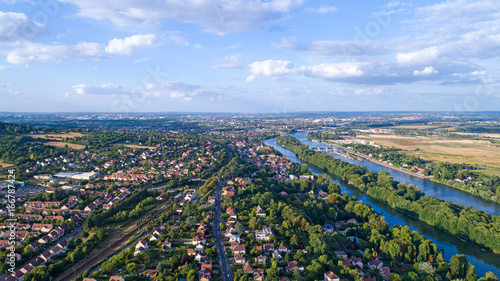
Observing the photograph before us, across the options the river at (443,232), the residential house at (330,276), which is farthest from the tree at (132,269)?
the river at (443,232)

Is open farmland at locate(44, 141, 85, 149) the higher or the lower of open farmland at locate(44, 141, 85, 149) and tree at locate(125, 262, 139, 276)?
the higher

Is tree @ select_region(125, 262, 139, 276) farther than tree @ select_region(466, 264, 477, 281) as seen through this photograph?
No

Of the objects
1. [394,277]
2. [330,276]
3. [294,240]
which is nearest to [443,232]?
[394,277]

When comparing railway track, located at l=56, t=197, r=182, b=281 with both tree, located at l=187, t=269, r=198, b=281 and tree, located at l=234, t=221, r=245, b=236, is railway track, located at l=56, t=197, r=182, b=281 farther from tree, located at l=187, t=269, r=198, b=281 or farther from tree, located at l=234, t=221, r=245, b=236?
tree, located at l=234, t=221, r=245, b=236

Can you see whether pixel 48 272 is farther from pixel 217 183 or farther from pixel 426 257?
pixel 426 257

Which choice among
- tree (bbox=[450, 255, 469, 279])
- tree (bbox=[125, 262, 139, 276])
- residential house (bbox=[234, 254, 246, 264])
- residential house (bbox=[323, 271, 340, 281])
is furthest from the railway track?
tree (bbox=[450, 255, 469, 279])

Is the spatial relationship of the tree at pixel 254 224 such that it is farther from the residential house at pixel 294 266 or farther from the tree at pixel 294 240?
the residential house at pixel 294 266

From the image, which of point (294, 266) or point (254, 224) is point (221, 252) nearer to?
point (254, 224)

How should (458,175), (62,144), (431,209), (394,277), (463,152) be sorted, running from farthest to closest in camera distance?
(463,152)
(62,144)
(458,175)
(431,209)
(394,277)
